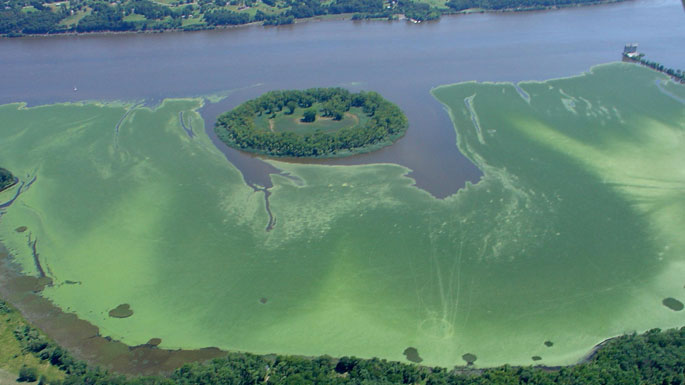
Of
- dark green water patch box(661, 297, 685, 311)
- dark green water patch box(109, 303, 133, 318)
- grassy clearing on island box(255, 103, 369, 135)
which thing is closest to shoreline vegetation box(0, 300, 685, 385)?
dark green water patch box(661, 297, 685, 311)

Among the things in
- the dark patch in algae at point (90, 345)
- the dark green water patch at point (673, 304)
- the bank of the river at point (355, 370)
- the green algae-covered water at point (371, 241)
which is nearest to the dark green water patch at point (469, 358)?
the green algae-covered water at point (371, 241)

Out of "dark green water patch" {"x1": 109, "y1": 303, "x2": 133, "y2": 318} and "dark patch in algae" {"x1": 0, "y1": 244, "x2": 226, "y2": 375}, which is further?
"dark green water patch" {"x1": 109, "y1": 303, "x2": 133, "y2": 318}

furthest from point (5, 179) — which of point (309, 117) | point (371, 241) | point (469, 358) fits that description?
point (469, 358)

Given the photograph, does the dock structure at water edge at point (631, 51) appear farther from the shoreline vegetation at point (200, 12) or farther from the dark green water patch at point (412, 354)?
the dark green water patch at point (412, 354)

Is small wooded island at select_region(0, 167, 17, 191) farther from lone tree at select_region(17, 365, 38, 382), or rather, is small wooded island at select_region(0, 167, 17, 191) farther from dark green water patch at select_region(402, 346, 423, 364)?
dark green water patch at select_region(402, 346, 423, 364)

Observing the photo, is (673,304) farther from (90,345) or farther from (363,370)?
(90,345)

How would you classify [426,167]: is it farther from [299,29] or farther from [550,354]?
[299,29]
